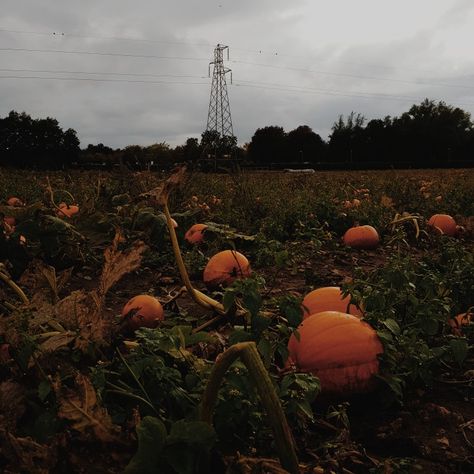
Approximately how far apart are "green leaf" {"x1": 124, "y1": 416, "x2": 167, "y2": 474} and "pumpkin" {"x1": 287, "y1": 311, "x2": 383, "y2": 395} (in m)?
0.99

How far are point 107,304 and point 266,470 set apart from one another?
7.65ft

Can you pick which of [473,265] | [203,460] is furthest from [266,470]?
[473,265]

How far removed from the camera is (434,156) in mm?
61906

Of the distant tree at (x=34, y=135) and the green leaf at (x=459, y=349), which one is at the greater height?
the distant tree at (x=34, y=135)

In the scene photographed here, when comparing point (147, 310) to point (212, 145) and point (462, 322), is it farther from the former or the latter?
point (212, 145)

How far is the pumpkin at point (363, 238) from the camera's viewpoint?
5.30m

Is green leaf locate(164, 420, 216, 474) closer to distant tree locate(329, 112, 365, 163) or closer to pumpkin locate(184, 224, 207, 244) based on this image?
pumpkin locate(184, 224, 207, 244)

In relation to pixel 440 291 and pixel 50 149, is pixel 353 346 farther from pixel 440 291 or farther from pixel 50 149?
pixel 50 149

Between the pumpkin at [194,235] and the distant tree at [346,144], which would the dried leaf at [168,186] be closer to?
the pumpkin at [194,235]

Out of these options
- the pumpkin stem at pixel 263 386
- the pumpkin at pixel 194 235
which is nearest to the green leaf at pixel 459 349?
the pumpkin stem at pixel 263 386

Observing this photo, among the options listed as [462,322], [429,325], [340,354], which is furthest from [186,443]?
[462,322]

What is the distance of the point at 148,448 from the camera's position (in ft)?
3.82

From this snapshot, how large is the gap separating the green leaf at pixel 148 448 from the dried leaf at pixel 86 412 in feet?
0.38

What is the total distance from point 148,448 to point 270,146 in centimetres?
7491
